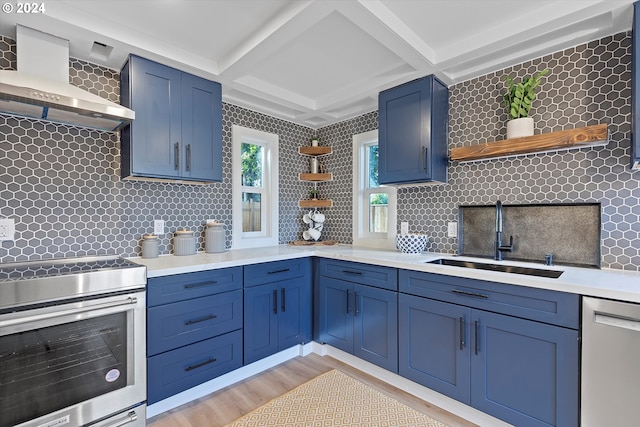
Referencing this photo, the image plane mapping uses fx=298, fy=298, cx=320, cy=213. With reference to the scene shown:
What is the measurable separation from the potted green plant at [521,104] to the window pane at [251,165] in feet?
7.71

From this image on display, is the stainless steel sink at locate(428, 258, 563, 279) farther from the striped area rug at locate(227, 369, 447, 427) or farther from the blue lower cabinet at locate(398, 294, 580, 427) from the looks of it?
the striped area rug at locate(227, 369, 447, 427)

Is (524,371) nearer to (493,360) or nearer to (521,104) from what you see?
(493,360)

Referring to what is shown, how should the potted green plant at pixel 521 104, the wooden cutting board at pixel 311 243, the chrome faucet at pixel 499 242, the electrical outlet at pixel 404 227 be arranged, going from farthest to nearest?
the wooden cutting board at pixel 311 243 → the electrical outlet at pixel 404 227 → the chrome faucet at pixel 499 242 → the potted green plant at pixel 521 104

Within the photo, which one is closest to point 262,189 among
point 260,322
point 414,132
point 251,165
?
point 251,165

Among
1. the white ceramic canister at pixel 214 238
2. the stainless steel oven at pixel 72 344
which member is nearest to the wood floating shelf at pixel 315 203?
the white ceramic canister at pixel 214 238

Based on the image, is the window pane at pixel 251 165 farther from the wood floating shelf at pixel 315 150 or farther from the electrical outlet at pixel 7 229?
the electrical outlet at pixel 7 229

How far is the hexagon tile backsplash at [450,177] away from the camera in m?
1.86

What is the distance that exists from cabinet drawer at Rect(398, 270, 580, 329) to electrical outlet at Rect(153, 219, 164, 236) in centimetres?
197

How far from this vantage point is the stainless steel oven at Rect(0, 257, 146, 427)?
1381mm

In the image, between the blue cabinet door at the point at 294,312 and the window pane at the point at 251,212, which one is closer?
the blue cabinet door at the point at 294,312

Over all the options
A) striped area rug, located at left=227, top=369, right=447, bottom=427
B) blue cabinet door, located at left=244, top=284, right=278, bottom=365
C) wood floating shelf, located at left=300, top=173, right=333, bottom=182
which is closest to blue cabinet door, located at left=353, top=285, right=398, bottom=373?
striped area rug, located at left=227, top=369, right=447, bottom=427

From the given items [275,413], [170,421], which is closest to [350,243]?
[275,413]

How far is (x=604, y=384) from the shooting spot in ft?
4.59

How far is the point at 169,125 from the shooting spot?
227 centimetres
